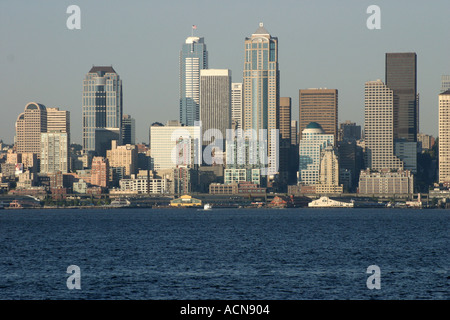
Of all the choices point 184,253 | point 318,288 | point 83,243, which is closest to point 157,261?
point 184,253

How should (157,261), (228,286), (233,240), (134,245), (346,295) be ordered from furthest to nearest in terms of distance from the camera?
(233,240) < (134,245) < (157,261) < (228,286) < (346,295)

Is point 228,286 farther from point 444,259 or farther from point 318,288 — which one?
point 444,259

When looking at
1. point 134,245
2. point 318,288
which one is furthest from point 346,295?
point 134,245

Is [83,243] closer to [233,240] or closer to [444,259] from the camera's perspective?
[233,240]

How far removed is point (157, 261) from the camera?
222ft

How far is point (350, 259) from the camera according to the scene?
69.8m
